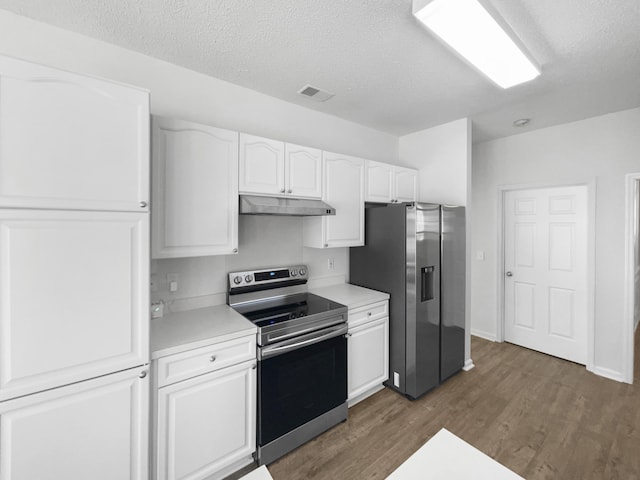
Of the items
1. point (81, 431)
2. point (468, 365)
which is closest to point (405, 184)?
point (468, 365)

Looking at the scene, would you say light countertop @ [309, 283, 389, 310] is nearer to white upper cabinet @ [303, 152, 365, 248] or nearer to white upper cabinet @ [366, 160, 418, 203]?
white upper cabinet @ [303, 152, 365, 248]

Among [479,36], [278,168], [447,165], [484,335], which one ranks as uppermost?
[479,36]

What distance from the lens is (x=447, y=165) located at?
3.15 m

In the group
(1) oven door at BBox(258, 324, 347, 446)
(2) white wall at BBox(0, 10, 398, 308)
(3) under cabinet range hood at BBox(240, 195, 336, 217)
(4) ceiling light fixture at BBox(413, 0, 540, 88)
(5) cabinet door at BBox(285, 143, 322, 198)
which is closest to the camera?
(4) ceiling light fixture at BBox(413, 0, 540, 88)

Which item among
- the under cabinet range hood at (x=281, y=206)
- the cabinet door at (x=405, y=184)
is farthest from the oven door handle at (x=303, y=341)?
the cabinet door at (x=405, y=184)

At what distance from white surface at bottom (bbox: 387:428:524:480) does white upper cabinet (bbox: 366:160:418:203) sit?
2.11 meters

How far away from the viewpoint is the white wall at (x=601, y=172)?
2771 mm

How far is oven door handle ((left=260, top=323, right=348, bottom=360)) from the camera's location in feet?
5.99

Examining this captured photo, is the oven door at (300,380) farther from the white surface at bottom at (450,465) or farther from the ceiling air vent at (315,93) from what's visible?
the ceiling air vent at (315,93)

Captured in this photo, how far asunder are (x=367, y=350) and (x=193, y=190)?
6.21 ft

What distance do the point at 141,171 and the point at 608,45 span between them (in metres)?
2.82

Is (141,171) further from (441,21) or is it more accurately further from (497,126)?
(497,126)

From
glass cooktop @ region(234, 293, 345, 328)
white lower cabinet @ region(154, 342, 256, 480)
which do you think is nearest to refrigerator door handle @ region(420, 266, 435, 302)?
glass cooktop @ region(234, 293, 345, 328)

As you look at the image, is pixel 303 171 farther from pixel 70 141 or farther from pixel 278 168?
pixel 70 141
